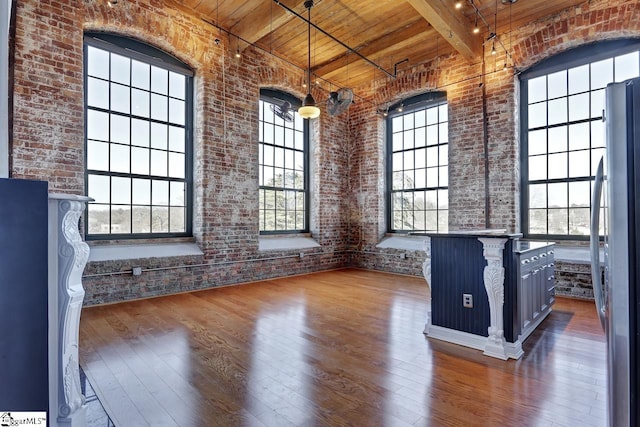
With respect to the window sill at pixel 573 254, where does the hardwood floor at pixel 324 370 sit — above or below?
below

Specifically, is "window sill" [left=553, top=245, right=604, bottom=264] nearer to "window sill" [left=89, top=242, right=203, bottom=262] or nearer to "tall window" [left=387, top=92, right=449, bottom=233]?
"tall window" [left=387, top=92, right=449, bottom=233]

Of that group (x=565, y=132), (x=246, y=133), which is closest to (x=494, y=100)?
(x=565, y=132)

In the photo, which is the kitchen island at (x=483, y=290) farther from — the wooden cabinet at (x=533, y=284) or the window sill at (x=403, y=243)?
the window sill at (x=403, y=243)

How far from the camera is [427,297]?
4867 millimetres

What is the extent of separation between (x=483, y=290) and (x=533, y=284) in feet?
2.90

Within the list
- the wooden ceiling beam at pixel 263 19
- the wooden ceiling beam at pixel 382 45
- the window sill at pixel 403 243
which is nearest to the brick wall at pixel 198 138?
the wooden ceiling beam at pixel 263 19

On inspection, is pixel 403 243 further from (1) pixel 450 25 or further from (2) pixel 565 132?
(1) pixel 450 25

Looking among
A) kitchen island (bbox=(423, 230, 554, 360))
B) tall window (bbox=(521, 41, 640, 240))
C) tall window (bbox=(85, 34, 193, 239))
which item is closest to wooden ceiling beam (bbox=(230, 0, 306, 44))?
tall window (bbox=(85, 34, 193, 239))

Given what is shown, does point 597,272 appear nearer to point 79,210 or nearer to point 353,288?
point 79,210

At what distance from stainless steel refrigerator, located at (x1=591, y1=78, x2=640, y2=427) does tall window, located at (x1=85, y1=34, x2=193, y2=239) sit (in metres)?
5.34

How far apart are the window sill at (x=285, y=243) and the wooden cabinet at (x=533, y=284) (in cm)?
413

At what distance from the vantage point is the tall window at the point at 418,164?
21.4 feet

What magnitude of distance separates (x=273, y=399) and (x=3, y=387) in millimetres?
1421

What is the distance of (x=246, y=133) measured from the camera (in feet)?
19.4
